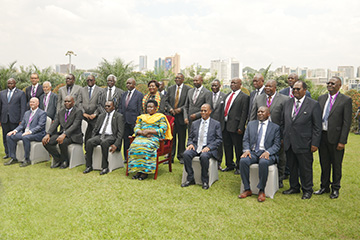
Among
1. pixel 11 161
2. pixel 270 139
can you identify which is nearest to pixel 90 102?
pixel 11 161

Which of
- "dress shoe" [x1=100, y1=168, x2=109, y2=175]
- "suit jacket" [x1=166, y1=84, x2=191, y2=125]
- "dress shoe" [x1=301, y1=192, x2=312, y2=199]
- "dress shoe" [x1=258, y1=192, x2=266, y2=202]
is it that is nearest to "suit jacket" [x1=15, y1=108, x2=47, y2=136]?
"dress shoe" [x1=100, y1=168, x2=109, y2=175]

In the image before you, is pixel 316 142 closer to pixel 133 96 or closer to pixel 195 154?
pixel 195 154

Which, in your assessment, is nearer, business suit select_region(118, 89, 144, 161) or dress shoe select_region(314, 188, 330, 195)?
dress shoe select_region(314, 188, 330, 195)

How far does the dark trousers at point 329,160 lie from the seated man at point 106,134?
4188 mm

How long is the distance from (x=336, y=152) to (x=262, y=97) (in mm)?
1671

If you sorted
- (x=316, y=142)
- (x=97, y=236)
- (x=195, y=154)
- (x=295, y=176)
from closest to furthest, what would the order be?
(x=97, y=236), (x=316, y=142), (x=295, y=176), (x=195, y=154)

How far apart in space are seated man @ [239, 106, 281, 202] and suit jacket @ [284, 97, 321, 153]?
25cm

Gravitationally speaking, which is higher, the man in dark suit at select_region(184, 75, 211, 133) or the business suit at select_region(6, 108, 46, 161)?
the man in dark suit at select_region(184, 75, 211, 133)

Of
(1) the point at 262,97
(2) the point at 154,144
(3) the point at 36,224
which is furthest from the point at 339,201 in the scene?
(3) the point at 36,224

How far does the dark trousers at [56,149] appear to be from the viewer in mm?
7223

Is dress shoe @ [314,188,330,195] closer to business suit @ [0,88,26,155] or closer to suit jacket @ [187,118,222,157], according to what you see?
suit jacket @ [187,118,222,157]

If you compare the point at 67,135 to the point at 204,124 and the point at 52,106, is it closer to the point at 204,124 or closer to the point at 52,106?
the point at 52,106

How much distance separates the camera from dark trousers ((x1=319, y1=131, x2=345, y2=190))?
17.4 feet

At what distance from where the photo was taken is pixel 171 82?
19.4m
